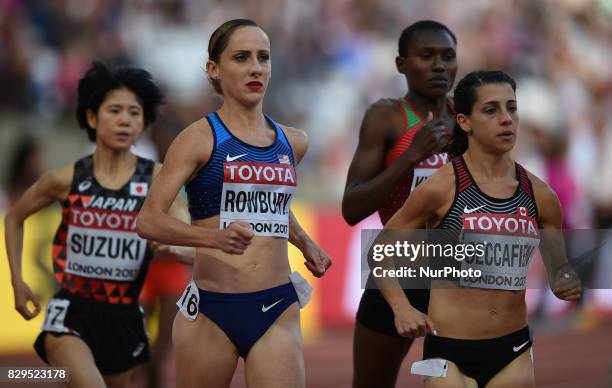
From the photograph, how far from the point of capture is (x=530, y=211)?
472 cm

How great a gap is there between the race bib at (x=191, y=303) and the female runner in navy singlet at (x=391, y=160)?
1.28 m

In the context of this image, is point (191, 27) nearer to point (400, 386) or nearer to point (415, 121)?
point (400, 386)

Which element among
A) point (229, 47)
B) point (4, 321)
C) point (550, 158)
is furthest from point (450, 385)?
point (550, 158)

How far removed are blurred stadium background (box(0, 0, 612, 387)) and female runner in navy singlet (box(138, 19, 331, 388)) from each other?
3.75 meters

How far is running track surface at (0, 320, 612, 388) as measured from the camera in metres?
9.67

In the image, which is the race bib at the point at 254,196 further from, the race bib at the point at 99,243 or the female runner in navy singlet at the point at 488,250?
the race bib at the point at 99,243

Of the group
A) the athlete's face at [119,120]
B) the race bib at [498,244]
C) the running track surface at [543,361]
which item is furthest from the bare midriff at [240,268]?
the running track surface at [543,361]

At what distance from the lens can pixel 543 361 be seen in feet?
37.2

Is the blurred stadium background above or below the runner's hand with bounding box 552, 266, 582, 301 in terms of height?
above

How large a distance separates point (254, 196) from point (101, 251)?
1.56 meters

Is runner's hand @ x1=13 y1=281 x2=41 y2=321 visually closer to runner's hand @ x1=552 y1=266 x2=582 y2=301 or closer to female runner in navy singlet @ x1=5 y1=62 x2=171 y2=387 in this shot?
female runner in navy singlet @ x1=5 y1=62 x2=171 y2=387

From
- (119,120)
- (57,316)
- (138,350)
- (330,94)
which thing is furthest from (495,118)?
(330,94)

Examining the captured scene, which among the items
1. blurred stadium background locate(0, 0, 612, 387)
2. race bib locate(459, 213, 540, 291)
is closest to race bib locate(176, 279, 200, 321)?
race bib locate(459, 213, 540, 291)

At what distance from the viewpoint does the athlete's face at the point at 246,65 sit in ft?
15.4
